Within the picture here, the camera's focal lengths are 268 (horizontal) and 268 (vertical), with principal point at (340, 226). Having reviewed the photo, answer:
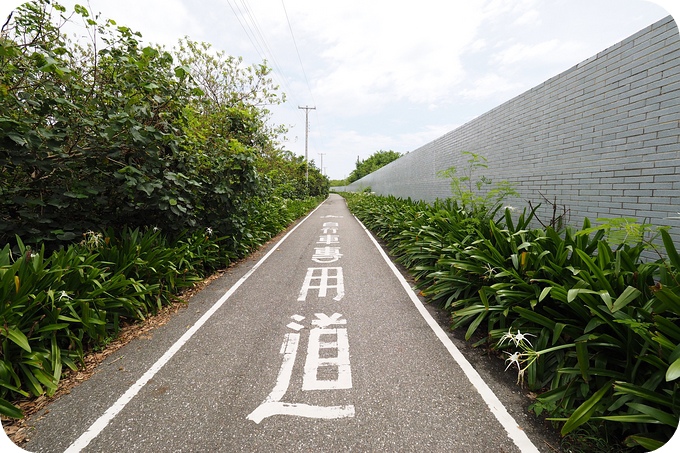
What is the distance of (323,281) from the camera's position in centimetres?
469

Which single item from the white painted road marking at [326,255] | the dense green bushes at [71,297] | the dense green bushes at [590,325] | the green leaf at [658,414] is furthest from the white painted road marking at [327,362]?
the white painted road marking at [326,255]

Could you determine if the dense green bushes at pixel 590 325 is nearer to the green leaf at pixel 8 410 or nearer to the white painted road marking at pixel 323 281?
the white painted road marking at pixel 323 281

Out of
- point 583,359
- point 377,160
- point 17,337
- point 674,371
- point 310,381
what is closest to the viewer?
point 674,371

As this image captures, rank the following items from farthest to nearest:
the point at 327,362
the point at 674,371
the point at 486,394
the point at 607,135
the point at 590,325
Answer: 1. the point at 607,135
2. the point at 327,362
3. the point at 486,394
4. the point at 590,325
5. the point at 674,371

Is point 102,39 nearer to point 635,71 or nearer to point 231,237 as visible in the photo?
point 231,237

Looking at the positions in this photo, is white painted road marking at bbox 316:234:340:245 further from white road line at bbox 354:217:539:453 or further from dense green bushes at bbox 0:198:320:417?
white road line at bbox 354:217:539:453

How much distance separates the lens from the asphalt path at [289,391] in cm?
172

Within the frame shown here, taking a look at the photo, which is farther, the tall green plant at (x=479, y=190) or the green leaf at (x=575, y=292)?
the tall green plant at (x=479, y=190)

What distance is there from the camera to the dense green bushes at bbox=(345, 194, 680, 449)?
1.55 m

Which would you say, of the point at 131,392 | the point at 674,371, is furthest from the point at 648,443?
the point at 131,392

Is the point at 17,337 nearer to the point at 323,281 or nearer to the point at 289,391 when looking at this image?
the point at 289,391

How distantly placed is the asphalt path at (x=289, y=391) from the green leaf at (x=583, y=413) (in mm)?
231

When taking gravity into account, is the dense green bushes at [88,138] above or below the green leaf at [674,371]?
above

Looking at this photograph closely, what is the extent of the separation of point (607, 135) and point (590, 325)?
2.36 metres
